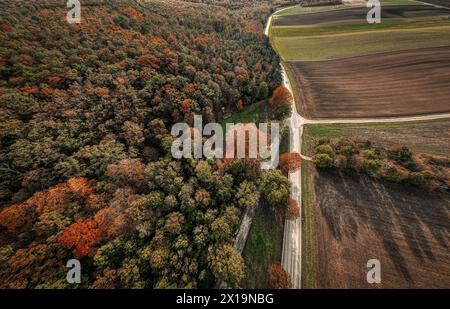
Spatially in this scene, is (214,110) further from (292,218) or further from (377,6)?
(377,6)

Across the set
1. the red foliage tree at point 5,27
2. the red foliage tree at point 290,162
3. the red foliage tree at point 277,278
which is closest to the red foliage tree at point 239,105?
the red foliage tree at point 290,162

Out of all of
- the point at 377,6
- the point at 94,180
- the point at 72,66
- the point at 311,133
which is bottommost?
the point at 94,180

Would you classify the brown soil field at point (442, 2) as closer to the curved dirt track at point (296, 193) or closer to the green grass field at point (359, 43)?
the green grass field at point (359, 43)

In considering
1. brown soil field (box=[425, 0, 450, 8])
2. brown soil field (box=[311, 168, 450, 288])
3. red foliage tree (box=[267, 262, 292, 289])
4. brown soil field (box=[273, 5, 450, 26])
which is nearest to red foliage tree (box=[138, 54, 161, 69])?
brown soil field (box=[311, 168, 450, 288])

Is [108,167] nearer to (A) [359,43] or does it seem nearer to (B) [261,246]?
(B) [261,246]
